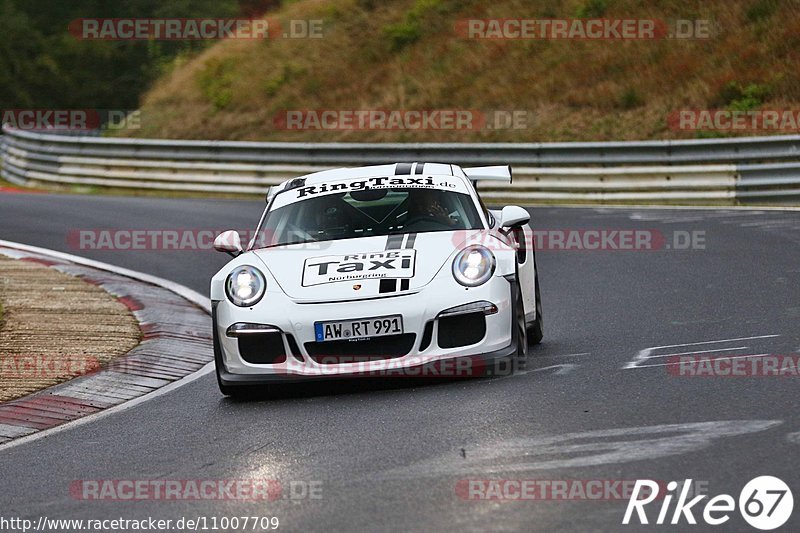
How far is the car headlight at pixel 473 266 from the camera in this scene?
761cm

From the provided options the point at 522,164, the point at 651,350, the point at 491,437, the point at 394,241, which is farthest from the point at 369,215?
the point at 522,164

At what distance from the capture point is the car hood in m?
7.51

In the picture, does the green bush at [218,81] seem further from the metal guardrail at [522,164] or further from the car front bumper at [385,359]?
the car front bumper at [385,359]

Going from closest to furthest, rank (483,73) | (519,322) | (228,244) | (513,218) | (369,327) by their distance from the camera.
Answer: (369,327) → (519,322) → (228,244) → (513,218) → (483,73)

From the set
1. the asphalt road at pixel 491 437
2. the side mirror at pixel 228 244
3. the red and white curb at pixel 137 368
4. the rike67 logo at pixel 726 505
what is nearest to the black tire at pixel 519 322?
the asphalt road at pixel 491 437

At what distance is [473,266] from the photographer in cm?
771

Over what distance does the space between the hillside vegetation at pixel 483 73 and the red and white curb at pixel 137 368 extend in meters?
13.8

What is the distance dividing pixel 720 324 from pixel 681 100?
1681 cm

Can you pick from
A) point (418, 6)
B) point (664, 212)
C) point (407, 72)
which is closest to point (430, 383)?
point (664, 212)

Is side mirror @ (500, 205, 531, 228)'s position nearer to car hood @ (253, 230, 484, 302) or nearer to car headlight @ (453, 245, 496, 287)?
car hood @ (253, 230, 484, 302)

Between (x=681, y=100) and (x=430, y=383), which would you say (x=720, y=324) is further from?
(x=681, y=100)

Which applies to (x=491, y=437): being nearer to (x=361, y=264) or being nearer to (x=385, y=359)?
(x=385, y=359)

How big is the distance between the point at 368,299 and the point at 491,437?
59.6 inches

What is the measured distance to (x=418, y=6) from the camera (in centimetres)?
3369
